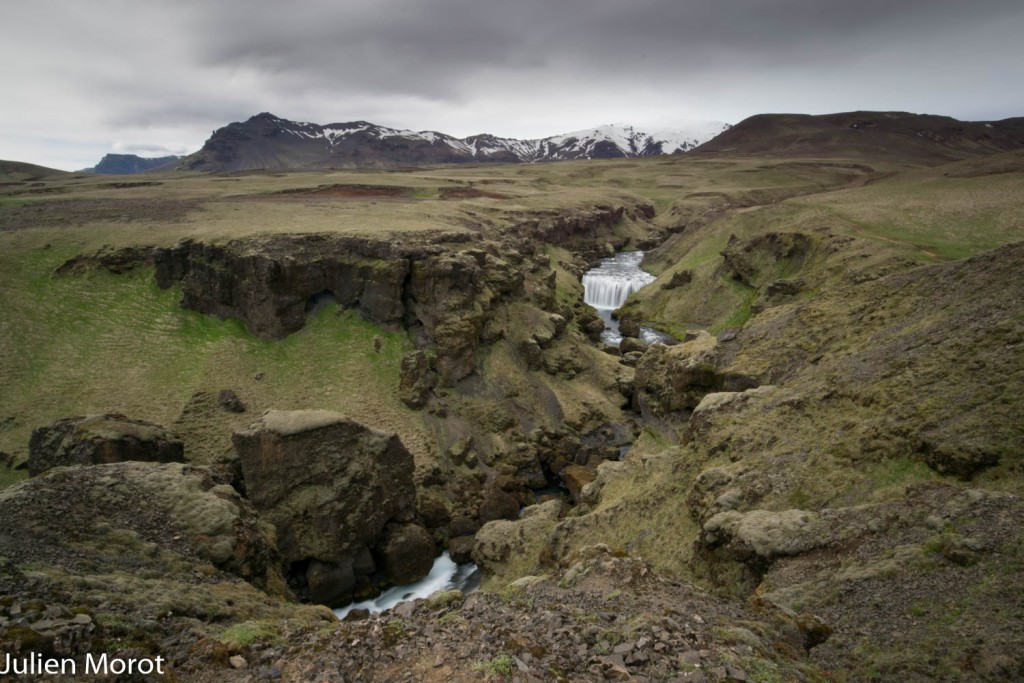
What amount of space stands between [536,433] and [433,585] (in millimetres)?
13585

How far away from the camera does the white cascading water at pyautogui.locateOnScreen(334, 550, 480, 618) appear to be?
2633cm

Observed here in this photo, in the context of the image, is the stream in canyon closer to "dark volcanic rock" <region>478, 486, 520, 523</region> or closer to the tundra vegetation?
the tundra vegetation

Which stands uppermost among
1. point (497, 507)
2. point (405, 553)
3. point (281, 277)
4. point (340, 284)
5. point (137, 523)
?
point (281, 277)

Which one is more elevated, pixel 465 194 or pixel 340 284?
pixel 465 194

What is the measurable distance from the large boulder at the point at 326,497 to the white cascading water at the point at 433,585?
2.04ft

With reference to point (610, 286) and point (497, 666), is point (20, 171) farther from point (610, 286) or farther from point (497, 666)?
point (497, 666)

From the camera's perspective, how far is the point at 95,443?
2302 centimetres

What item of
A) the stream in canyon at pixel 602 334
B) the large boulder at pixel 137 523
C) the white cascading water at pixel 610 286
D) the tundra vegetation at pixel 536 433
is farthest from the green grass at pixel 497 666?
the white cascading water at pixel 610 286

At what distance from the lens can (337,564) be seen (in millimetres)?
26203

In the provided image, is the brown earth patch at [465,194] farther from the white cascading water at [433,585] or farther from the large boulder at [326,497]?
the white cascading water at [433,585]

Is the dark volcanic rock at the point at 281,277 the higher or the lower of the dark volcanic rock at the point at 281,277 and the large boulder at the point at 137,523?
the higher

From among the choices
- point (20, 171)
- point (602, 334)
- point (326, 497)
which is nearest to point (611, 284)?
point (602, 334)

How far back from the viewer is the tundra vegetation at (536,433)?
10219 mm

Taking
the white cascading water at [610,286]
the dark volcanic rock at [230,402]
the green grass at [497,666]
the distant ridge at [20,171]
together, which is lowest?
the dark volcanic rock at [230,402]
